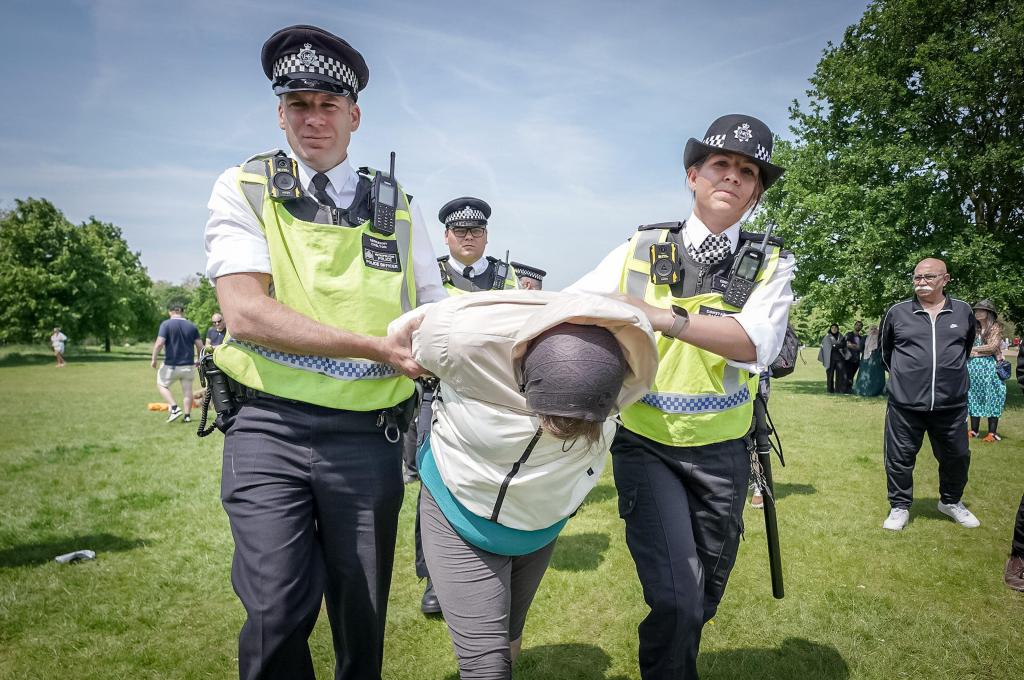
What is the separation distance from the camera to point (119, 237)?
198 ft

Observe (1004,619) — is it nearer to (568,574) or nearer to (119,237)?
(568,574)

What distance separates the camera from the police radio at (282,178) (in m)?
2.48

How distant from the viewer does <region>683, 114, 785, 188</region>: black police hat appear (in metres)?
2.84

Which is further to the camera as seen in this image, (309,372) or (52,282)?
(52,282)

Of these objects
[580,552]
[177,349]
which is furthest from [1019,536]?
[177,349]

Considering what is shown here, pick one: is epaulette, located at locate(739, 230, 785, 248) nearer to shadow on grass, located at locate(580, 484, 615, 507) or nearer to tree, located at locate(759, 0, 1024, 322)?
shadow on grass, located at locate(580, 484, 615, 507)

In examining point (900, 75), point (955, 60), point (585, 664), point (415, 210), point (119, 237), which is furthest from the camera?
point (119, 237)

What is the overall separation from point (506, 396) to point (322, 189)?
137cm

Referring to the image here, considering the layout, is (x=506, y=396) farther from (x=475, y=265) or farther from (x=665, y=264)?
(x=475, y=265)

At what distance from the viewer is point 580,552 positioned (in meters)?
5.78

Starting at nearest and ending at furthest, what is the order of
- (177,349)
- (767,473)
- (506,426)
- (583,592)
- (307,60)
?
(506,426), (307,60), (767,473), (583,592), (177,349)

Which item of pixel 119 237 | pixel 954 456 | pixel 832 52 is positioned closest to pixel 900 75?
pixel 832 52

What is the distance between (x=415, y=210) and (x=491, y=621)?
180 centimetres

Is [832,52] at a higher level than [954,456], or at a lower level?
higher
